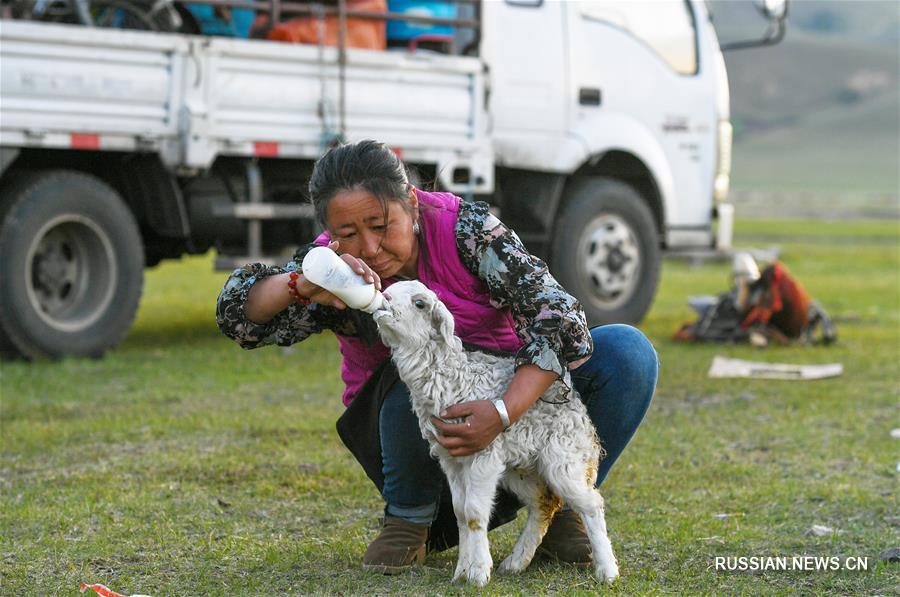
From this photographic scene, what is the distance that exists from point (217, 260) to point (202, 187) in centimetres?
50

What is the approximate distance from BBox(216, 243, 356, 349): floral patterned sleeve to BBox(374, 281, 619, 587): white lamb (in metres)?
0.32

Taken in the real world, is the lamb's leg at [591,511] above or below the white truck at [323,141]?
below

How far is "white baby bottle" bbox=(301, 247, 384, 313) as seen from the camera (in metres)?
3.61

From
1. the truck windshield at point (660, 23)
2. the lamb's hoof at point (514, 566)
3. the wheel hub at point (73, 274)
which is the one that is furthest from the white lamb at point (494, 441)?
the truck windshield at point (660, 23)

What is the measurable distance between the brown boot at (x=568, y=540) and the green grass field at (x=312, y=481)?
5 cm

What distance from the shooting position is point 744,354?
958 cm

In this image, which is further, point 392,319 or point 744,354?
point 744,354

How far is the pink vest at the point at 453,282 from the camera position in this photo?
396cm

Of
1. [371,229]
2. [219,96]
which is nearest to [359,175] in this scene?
[371,229]

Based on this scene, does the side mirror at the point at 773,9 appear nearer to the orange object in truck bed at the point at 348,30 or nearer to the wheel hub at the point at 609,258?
the wheel hub at the point at 609,258

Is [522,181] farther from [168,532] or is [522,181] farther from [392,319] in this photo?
[392,319]

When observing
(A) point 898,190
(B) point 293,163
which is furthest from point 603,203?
(A) point 898,190

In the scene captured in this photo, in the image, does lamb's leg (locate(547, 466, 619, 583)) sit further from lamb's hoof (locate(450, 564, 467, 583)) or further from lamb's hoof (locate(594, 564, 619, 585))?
lamb's hoof (locate(450, 564, 467, 583))

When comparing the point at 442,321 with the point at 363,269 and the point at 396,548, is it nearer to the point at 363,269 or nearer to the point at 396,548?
the point at 363,269
